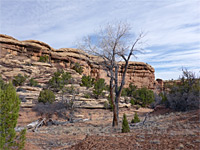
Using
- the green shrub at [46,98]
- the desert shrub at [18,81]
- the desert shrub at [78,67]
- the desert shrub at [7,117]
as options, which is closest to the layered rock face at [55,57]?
the desert shrub at [78,67]

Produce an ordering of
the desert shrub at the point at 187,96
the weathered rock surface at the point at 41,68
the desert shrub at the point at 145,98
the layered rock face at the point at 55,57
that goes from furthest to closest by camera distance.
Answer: the layered rock face at the point at 55,57 < the desert shrub at the point at 145,98 < the weathered rock surface at the point at 41,68 < the desert shrub at the point at 187,96

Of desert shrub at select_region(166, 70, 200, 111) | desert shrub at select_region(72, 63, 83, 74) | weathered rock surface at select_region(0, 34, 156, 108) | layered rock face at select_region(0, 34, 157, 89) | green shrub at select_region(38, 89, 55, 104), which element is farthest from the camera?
desert shrub at select_region(72, 63, 83, 74)

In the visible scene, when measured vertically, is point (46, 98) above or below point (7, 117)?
below

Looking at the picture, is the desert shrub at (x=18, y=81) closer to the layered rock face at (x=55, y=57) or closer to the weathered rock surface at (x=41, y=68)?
the weathered rock surface at (x=41, y=68)

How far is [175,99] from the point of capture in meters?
19.0

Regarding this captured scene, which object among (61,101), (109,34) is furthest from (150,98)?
(109,34)

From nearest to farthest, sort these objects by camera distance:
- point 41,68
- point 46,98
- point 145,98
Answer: point 46,98 < point 145,98 < point 41,68

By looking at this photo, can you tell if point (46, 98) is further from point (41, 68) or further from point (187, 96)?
point (41, 68)

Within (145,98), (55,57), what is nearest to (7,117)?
(145,98)

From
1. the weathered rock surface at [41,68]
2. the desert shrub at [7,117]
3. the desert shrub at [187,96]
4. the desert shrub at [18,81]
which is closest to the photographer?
the desert shrub at [7,117]

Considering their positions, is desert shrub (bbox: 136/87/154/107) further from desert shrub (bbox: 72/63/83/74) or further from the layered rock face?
desert shrub (bbox: 72/63/83/74)

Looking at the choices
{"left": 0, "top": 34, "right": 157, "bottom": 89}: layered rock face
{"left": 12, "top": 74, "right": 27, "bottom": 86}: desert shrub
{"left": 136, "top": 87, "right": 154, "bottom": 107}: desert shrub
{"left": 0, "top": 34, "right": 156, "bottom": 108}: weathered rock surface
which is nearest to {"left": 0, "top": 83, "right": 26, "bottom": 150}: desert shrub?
{"left": 0, "top": 34, "right": 156, "bottom": 108}: weathered rock surface

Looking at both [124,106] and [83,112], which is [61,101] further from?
[124,106]

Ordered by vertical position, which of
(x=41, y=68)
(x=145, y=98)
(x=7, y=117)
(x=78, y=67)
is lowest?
(x=145, y=98)
